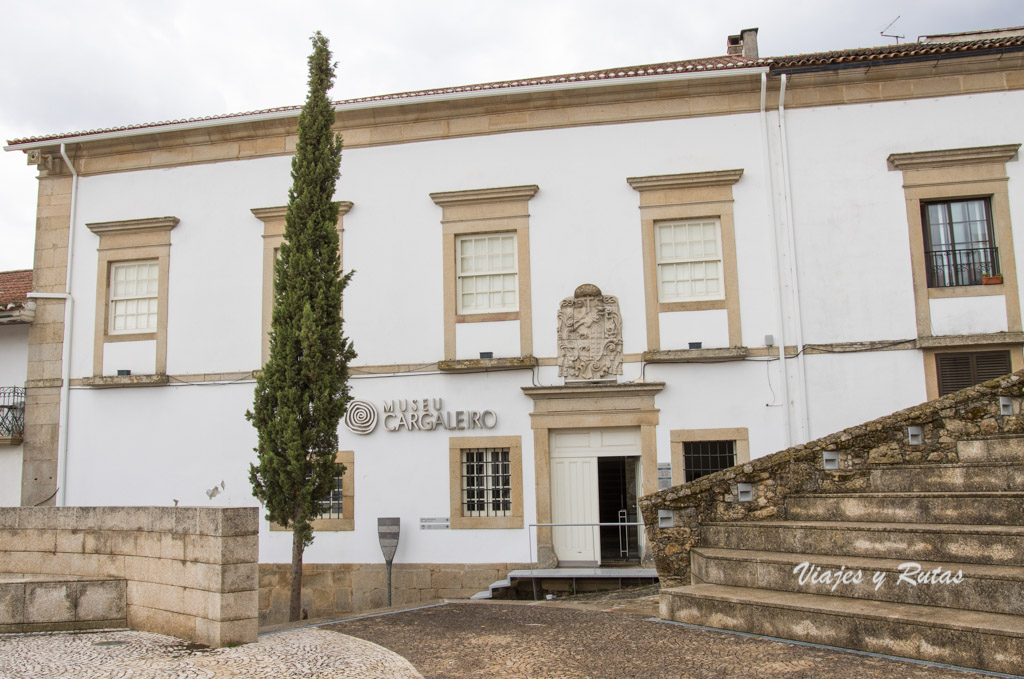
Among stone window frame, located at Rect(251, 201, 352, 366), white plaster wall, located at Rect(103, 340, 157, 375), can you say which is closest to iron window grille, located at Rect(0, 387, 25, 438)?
white plaster wall, located at Rect(103, 340, 157, 375)

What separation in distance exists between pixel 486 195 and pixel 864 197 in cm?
570

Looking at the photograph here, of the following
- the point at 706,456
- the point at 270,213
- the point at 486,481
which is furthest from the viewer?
the point at 270,213

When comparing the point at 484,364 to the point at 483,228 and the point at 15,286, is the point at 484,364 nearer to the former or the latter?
the point at 483,228

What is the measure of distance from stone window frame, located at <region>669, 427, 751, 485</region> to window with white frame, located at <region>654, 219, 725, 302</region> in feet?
6.60

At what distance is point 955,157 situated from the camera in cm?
1216

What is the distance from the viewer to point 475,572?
12.3 meters

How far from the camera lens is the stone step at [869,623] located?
201 inches

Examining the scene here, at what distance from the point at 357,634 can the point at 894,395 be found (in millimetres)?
8328

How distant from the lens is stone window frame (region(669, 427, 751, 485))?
12055 mm

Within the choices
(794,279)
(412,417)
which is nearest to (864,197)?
(794,279)

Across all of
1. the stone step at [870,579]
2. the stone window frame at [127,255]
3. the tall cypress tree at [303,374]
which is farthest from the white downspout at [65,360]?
the stone step at [870,579]

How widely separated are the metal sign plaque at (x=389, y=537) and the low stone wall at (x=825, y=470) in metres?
5.20

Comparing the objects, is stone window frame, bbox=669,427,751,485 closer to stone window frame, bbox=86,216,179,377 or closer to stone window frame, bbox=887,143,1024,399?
stone window frame, bbox=887,143,1024,399

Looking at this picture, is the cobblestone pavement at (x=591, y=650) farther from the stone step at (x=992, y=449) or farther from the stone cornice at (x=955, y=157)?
the stone cornice at (x=955, y=157)
